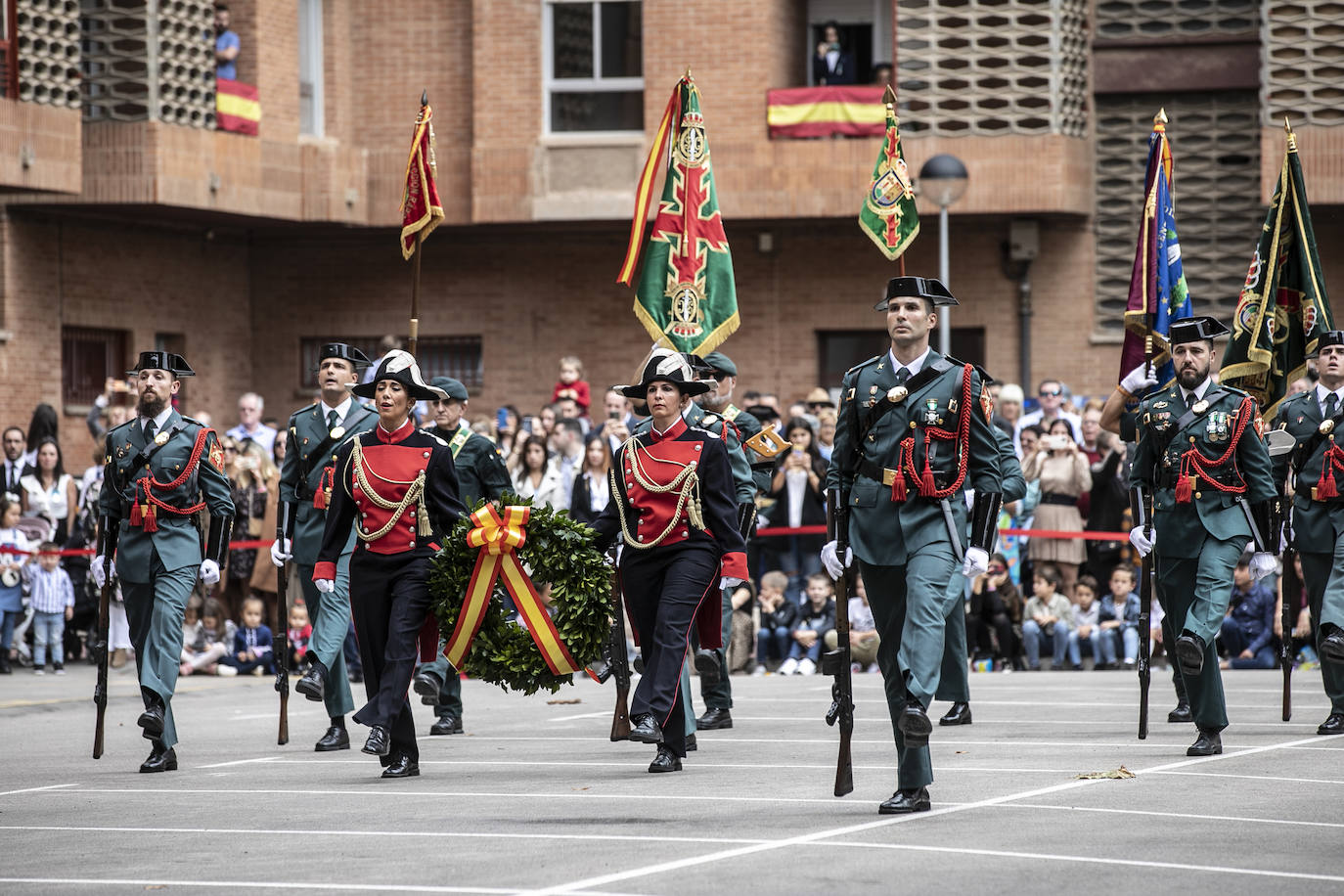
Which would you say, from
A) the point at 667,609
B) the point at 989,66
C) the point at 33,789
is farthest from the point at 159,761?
the point at 989,66

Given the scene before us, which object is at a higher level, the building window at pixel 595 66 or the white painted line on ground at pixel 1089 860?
the building window at pixel 595 66

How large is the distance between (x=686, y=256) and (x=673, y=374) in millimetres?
3937

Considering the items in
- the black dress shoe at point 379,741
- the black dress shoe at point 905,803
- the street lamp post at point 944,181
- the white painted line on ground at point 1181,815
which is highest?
the street lamp post at point 944,181

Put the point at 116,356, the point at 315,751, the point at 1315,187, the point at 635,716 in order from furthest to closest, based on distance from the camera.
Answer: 1. the point at 116,356
2. the point at 1315,187
3. the point at 315,751
4. the point at 635,716

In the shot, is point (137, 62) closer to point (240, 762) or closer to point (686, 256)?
point (686, 256)

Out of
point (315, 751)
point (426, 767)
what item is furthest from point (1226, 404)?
point (315, 751)

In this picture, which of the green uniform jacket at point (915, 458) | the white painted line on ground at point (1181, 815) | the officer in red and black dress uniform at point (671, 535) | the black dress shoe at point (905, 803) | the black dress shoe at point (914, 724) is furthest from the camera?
the officer in red and black dress uniform at point (671, 535)

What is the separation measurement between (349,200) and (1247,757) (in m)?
19.3

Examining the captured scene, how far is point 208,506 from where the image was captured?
12.5 meters

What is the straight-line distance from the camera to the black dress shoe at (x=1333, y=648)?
12.5 m

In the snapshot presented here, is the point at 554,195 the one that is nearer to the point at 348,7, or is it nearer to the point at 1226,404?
the point at 348,7

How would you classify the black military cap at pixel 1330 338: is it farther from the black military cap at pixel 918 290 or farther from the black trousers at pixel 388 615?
the black trousers at pixel 388 615

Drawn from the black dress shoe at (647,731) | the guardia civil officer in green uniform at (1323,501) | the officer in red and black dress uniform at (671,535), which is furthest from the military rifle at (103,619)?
the guardia civil officer in green uniform at (1323,501)

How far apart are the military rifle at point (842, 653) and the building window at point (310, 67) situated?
2015 cm
